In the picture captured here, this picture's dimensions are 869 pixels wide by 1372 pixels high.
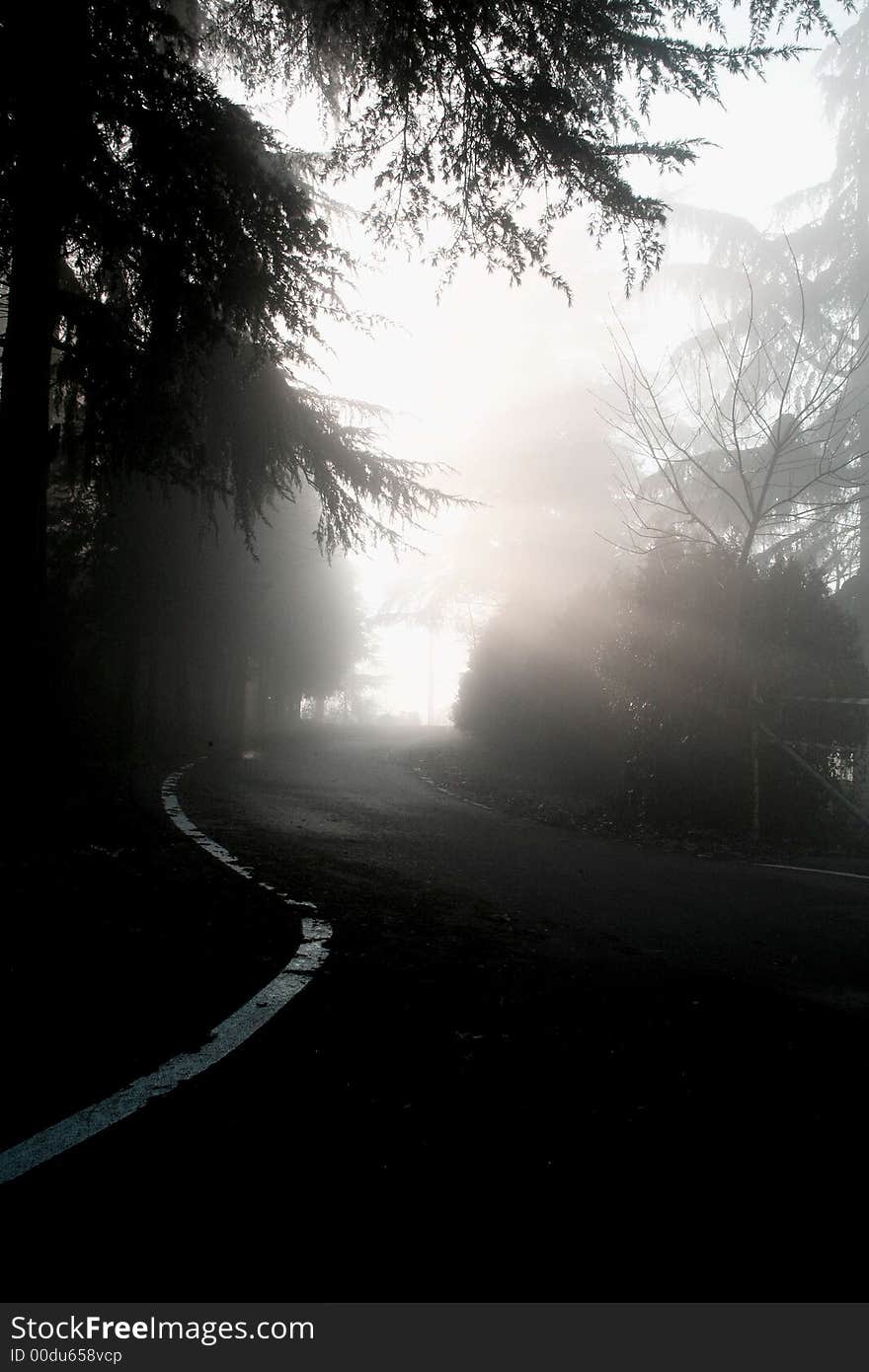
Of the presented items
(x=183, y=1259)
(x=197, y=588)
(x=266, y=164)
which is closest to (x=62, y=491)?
(x=197, y=588)

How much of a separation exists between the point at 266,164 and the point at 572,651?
11.7 m

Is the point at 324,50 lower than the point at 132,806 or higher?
higher

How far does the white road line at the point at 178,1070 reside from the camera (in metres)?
2.62

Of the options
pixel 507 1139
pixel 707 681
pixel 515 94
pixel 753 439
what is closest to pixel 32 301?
pixel 515 94

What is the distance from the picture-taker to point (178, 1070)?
3293 millimetres

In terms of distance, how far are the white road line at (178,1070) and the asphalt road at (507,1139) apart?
78mm

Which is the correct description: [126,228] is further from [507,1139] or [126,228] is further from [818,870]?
[818,870]

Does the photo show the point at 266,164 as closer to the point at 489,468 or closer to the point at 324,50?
the point at 324,50

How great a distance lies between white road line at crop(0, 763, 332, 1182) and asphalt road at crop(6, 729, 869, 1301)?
0.26 feet

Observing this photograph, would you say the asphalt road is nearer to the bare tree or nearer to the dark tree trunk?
the dark tree trunk

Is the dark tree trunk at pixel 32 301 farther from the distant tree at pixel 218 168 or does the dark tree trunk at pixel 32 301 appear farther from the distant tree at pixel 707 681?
the distant tree at pixel 707 681

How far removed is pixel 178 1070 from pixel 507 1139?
1.34m

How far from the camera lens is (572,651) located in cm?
1862

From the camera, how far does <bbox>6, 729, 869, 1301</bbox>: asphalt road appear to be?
2189mm
